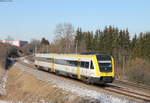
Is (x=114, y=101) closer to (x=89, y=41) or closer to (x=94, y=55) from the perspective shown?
(x=94, y=55)

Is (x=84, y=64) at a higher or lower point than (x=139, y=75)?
higher

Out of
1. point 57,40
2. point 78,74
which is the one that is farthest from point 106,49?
point 78,74

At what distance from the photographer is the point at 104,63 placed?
21.8m

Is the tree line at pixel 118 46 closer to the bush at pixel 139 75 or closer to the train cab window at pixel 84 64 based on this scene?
the bush at pixel 139 75

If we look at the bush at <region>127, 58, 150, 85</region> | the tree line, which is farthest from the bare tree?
the bush at <region>127, 58, 150, 85</region>

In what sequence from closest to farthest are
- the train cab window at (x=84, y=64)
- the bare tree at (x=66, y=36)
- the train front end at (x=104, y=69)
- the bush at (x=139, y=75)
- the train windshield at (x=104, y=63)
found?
the train front end at (x=104, y=69) → the train windshield at (x=104, y=63) → the train cab window at (x=84, y=64) → the bush at (x=139, y=75) → the bare tree at (x=66, y=36)

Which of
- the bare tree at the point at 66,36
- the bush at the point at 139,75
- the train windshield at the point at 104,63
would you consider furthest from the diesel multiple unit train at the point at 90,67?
the bare tree at the point at 66,36

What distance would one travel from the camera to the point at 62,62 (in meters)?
30.0

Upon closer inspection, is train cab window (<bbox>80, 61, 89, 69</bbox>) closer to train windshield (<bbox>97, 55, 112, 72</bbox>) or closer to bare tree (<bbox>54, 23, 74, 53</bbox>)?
train windshield (<bbox>97, 55, 112, 72</bbox>)

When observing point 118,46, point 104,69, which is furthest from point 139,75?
point 118,46

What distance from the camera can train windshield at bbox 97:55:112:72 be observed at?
21520mm

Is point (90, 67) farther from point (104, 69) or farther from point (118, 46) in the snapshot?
point (118, 46)

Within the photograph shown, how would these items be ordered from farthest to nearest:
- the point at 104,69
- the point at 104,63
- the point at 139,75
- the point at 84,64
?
1. the point at 139,75
2. the point at 84,64
3. the point at 104,63
4. the point at 104,69

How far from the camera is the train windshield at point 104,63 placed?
70.6 feet
